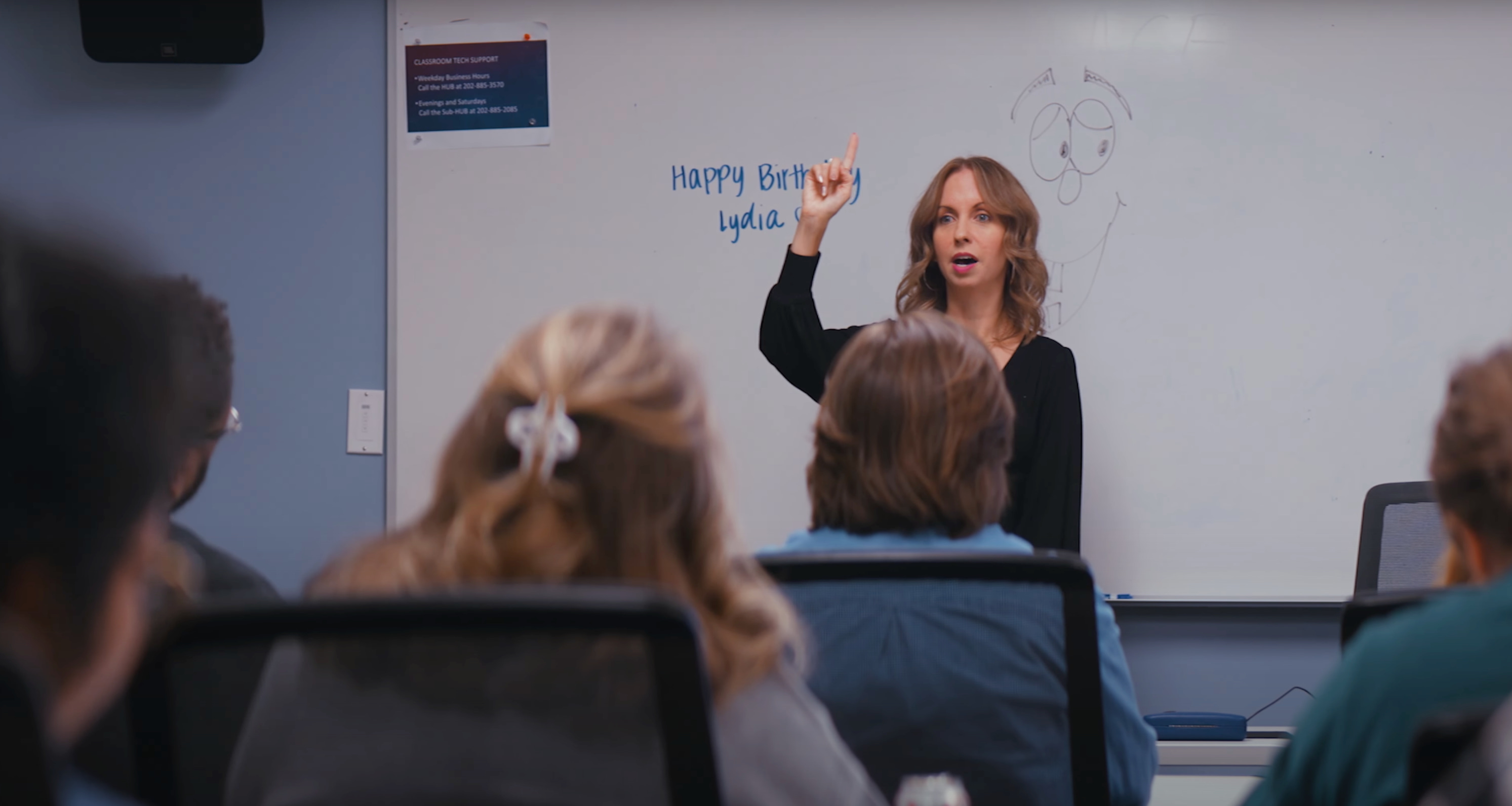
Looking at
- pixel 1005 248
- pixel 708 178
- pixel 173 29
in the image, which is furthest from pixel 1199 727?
pixel 173 29

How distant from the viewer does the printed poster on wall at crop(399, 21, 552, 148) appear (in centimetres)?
288

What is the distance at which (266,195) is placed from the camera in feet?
9.75

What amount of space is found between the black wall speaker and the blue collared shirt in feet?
7.95

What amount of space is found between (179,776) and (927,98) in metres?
2.37

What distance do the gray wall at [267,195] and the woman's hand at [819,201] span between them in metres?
1.18

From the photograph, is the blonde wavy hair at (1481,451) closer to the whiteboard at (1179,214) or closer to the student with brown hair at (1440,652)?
the student with brown hair at (1440,652)

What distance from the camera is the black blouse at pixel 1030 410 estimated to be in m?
2.42

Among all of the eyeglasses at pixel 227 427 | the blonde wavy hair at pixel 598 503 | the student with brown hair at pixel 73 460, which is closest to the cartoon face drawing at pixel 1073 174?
the eyeglasses at pixel 227 427

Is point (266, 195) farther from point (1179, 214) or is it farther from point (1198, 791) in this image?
point (1198, 791)

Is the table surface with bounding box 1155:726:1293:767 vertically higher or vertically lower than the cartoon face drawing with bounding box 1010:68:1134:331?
lower

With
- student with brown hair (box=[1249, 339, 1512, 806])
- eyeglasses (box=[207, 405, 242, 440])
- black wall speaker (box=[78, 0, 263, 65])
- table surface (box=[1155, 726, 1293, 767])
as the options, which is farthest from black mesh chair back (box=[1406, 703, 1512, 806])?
black wall speaker (box=[78, 0, 263, 65])

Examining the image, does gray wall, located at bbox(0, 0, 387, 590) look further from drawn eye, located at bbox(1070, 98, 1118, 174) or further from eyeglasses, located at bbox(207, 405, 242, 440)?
drawn eye, located at bbox(1070, 98, 1118, 174)

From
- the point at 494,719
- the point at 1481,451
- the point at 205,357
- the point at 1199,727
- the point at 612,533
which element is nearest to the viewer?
the point at 494,719

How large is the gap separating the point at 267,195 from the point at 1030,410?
196 cm
